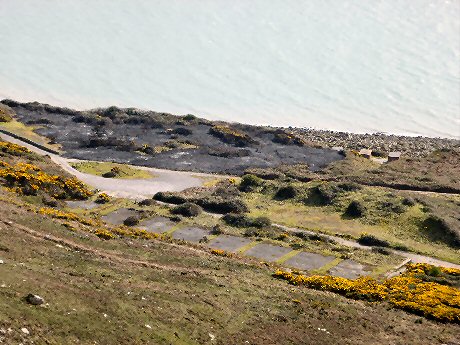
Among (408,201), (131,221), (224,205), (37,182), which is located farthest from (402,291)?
(37,182)

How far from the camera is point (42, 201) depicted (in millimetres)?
52844

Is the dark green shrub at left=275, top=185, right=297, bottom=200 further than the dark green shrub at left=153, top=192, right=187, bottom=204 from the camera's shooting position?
Yes

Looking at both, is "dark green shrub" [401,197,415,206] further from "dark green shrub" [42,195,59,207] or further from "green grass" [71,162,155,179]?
"dark green shrub" [42,195,59,207]

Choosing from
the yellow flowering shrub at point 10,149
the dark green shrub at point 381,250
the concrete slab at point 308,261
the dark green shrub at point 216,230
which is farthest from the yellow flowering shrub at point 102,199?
the dark green shrub at point 381,250

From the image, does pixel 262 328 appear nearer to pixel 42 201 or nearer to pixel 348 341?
pixel 348 341

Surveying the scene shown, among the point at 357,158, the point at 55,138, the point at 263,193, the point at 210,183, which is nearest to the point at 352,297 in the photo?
the point at 263,193

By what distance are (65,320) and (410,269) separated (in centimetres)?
2739

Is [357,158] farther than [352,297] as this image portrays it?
Yes

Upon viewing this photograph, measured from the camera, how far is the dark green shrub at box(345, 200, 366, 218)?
187 feet

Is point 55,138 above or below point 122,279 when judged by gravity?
above

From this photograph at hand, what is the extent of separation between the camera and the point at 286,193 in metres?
61.9

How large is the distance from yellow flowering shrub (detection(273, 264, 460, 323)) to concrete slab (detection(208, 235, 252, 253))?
806cm

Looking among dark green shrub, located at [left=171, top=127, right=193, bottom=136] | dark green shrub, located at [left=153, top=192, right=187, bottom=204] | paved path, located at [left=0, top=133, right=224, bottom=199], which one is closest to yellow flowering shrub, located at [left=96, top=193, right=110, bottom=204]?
paved path, located at [left=0, top=133, right=224, bottom=199]

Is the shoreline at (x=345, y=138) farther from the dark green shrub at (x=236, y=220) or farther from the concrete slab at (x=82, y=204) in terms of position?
the concrete slab at (x=82, y=204)
